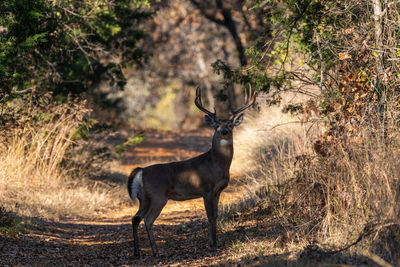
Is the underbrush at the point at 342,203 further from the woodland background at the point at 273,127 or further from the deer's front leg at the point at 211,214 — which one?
the deer's front leg at the point at 211,214

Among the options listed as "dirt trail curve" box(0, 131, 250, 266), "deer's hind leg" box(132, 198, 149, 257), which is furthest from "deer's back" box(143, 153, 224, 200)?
"dirt trail curve" box(0, 131, 250, 266)

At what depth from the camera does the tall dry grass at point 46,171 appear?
11531 millimetres

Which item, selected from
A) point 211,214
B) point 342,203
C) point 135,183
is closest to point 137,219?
point 135,183

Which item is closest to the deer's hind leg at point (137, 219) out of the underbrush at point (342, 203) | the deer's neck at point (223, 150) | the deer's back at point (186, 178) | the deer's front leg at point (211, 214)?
the deer's back at point (186, 178)

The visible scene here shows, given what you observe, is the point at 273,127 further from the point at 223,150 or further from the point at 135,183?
the point at 135,183

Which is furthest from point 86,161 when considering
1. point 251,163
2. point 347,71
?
point 347,71

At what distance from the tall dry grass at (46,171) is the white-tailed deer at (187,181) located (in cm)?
334

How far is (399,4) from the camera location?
8383 millimetres

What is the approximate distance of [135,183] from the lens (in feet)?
27.6

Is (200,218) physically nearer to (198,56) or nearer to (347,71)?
(347,71)

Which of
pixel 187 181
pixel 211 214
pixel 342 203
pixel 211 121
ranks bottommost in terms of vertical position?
pixel 211 214

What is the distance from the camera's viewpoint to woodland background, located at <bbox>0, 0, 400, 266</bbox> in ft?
23.3

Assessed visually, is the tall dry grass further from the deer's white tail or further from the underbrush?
the underbrush

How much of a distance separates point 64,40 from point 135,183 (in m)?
5.47
